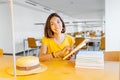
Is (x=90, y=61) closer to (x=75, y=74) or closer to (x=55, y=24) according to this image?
(x=75, y=74)

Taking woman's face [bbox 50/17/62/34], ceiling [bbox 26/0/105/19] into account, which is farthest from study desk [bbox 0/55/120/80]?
ceiling [bbox 26/0/105/19]

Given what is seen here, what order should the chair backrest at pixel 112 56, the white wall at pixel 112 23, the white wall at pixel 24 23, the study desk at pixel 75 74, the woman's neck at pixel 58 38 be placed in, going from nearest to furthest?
the study desk at pixel 75 74
the chair backrest at pixel 112 56
the woman's neck at pixel 58 38
the white wall at pixel 112 23
the white wall at pixel 24 23

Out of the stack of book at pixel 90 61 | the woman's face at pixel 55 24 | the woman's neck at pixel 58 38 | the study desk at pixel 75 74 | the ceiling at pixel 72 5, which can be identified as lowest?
the study desk at pixel 75 74

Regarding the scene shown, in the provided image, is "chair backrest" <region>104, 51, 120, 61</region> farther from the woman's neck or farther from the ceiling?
the ceiling

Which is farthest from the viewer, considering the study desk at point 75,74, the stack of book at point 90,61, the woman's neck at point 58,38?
the woman's neck at point 58,38

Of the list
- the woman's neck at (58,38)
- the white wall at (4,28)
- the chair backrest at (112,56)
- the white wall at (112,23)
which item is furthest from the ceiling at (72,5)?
the chair backrest at (112,56)

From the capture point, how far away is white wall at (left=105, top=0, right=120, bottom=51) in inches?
147

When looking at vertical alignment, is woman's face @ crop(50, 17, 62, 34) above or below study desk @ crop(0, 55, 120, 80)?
above

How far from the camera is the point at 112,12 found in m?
3.75

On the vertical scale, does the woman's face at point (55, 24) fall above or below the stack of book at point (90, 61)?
above

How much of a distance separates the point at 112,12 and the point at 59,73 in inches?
123

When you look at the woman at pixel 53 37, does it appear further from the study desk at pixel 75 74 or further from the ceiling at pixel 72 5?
the ceiling at pixel 72 5

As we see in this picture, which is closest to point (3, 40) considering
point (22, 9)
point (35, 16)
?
point (22, 9)

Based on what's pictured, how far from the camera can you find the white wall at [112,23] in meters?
3.72
